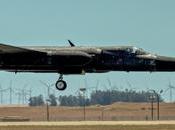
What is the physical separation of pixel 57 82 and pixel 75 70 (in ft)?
6.37

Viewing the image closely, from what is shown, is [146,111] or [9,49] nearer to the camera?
[9,49]

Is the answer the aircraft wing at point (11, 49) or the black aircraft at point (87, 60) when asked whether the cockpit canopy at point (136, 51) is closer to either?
the black aircraft at point (87, 60)

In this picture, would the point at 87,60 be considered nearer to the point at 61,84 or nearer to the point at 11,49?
the point at 61,84

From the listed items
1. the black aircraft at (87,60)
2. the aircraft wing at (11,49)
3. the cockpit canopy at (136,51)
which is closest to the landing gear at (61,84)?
the black aircraft at (87,60)

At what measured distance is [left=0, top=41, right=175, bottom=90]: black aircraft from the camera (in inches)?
2280

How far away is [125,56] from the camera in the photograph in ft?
191

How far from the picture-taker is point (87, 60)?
57.6 metres

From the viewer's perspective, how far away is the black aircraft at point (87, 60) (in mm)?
57906

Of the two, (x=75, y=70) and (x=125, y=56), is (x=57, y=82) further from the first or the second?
(x=125, y=56)

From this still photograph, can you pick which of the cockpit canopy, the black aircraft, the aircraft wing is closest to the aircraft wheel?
the black aircraft

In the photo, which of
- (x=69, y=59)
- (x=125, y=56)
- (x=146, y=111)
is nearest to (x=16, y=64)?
(x=69, y=59)

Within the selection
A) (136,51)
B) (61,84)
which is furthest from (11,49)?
(136,51)

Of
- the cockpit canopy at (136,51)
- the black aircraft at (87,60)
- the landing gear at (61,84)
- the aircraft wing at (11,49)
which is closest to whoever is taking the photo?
the black aircraft at (87,60)

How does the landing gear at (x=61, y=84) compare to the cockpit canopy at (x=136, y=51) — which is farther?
the landing gear at (x=61, y=84)
